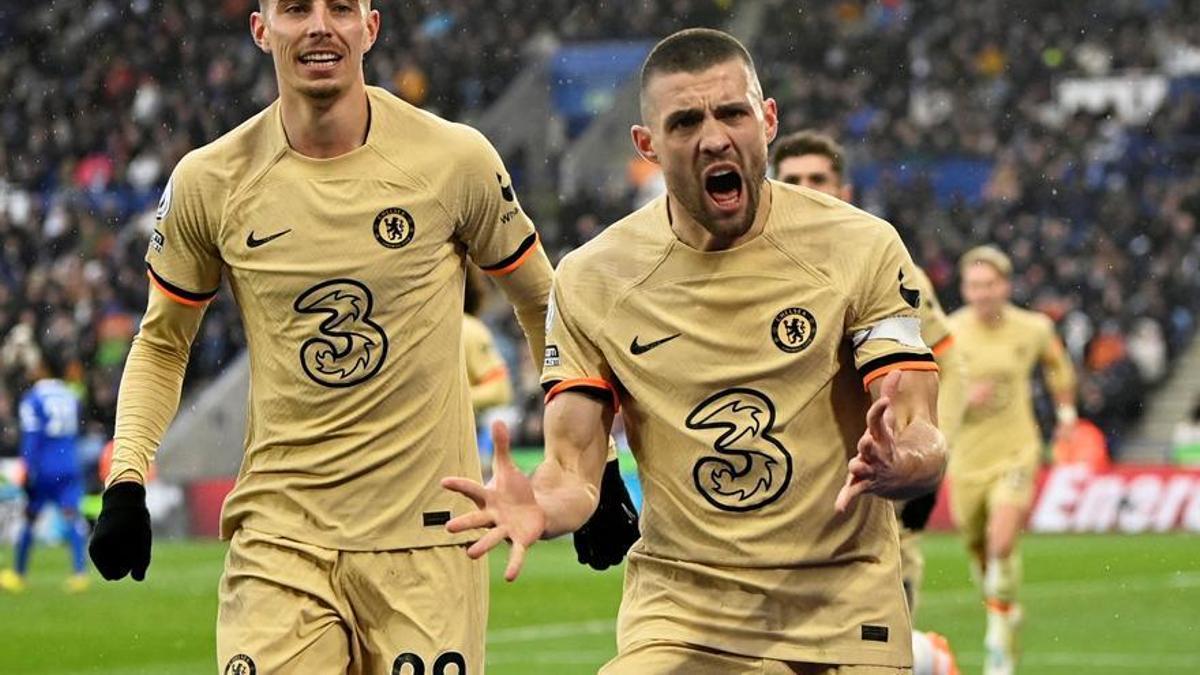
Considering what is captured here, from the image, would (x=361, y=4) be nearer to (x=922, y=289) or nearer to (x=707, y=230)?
(x=707, y=230)

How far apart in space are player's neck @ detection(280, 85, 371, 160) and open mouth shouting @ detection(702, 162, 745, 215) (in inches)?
57.7

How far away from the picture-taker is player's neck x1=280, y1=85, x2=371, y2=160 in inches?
245

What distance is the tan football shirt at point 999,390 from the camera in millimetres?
14586

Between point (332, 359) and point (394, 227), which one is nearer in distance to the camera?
point (332, 359)

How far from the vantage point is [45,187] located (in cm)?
3553

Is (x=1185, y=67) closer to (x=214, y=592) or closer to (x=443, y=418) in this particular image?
(x=214, y=592)

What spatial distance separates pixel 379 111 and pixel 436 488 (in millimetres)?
1063

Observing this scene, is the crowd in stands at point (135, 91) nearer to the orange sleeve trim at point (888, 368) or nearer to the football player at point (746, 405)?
the football player at point (746, 405)

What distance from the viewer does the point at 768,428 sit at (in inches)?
201

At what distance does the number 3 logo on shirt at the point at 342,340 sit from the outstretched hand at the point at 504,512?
49.5 inches

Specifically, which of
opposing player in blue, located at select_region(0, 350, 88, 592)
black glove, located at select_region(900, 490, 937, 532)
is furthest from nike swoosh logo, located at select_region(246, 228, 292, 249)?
opposing player in blue, located at select_region(0, 350, 88, 592)

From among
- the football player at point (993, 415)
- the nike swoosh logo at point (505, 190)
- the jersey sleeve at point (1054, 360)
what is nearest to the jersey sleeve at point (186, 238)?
the nike swoosh logo at point (505, 190)

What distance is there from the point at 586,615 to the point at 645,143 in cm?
1246

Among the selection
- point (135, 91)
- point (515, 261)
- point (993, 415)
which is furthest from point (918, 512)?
point (135, 91)
